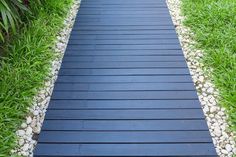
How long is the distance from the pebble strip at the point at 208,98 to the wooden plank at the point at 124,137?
4.1 inches

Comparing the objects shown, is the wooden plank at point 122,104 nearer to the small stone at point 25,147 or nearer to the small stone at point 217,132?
the small stone at point 217,132

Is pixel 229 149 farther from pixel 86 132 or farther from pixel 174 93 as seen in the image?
pixel 86 132

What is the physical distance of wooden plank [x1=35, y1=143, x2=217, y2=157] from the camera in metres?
2.23

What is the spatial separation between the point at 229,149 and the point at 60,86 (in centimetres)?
142

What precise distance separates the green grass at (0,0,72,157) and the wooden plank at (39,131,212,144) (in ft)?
0.89

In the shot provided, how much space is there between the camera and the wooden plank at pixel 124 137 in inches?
91.9

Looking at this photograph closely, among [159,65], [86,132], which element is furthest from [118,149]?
[159,65]

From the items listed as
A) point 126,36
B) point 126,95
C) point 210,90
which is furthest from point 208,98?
point 126,36

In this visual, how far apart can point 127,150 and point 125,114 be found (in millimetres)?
371

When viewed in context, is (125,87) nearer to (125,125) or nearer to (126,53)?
(125,125)

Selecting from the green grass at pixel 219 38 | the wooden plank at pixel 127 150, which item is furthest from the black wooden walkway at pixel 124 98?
the green grass at pixel 219 38

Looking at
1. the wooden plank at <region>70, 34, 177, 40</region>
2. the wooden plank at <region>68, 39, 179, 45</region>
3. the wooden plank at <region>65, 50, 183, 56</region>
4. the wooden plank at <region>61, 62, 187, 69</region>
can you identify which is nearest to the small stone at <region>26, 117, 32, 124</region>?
the wooden plank at <region>61, 62, 187, 69</region>

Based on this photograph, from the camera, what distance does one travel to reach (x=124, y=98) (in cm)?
273

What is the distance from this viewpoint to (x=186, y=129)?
7.96 feet
